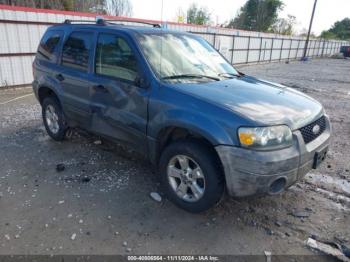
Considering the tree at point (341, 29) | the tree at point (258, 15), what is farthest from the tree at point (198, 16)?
the tree at point (341, 29)

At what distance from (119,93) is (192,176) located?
134 cm

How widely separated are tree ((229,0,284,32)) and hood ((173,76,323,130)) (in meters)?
42.9

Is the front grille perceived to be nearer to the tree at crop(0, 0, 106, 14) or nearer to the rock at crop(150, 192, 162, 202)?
the rock at crop(150, 192, 162, 202)

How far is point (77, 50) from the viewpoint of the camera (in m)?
4.21

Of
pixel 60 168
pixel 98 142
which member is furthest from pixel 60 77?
pixel 60 168

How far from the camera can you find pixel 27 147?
482cm

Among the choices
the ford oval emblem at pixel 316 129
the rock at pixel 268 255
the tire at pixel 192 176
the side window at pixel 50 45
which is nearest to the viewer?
the rock at pixel 268 255

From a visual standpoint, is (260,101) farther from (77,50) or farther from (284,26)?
(284,26)

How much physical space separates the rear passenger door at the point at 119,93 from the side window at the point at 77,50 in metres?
0.24

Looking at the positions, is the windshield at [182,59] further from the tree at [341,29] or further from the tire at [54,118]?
the tree at [341,29]

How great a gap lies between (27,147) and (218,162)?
3.47 m

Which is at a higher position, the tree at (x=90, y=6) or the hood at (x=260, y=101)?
the tree at (x=90, y=6)

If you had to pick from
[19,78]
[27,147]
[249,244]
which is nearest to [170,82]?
[249,244]

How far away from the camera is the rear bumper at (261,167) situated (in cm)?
257
